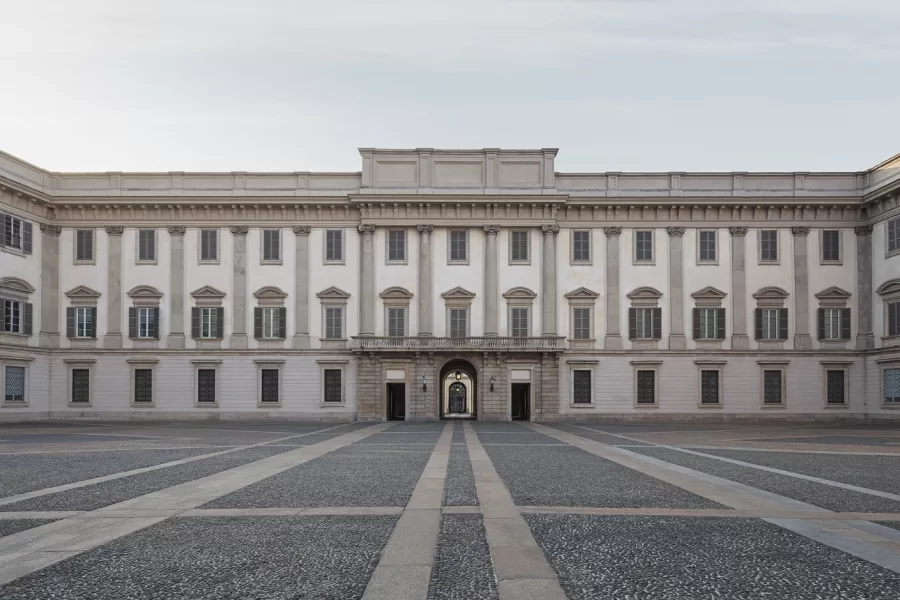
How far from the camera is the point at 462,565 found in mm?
7469

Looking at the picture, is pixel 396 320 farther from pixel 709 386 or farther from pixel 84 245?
pixel 84 245

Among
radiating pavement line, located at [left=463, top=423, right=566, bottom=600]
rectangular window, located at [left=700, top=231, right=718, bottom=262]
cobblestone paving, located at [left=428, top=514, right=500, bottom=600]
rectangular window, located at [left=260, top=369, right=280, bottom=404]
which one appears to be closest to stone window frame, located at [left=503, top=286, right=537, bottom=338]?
rectangular window, located at [left=700, top=231, right=718, bottom=262]

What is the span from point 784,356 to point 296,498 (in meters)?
38.1

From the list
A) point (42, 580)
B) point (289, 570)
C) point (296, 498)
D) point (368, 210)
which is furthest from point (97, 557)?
point (368, 210)

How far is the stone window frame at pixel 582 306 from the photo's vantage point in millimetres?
44062

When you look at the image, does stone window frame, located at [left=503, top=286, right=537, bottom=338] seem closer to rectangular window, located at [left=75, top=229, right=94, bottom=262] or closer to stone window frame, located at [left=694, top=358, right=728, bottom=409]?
stone window frame, located at [left=694, top=358, right=728, bottom=409]

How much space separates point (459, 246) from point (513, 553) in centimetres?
3703

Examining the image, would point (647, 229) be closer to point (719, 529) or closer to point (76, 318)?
point (76, 318)

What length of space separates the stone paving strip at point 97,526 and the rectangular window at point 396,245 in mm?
29803

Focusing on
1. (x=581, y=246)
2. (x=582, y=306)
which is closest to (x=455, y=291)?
(x=582, y=306)

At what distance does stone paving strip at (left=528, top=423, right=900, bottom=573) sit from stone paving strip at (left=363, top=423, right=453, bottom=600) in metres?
4.30

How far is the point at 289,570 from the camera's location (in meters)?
7.30

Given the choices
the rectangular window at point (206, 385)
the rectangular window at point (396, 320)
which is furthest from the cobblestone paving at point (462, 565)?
the rectangular window at point (206, 385)

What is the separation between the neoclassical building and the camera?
143 ft
